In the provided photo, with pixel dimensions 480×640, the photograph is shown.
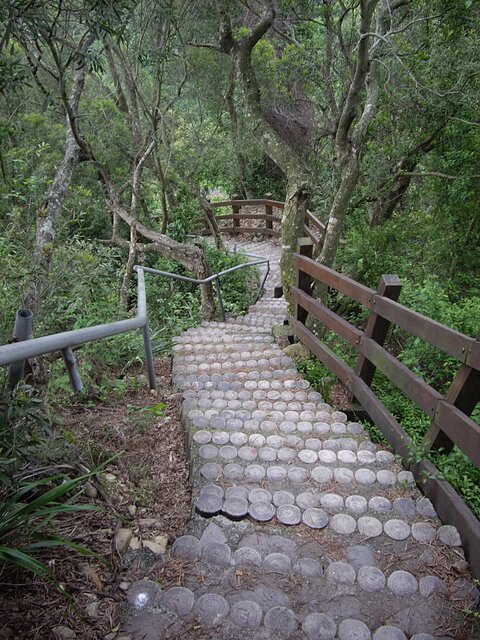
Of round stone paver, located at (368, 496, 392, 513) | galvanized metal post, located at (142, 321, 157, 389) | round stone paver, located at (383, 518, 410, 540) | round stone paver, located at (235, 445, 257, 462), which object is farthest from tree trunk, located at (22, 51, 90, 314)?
round stone paver, located at (383, 518, 410, 540)

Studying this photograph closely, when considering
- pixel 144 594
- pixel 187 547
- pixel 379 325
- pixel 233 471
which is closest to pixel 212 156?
pixel 379 325

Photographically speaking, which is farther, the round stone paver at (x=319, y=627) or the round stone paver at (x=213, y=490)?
the round stone paver at (x=213, y=490)

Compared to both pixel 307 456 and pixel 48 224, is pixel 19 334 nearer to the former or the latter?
pixel 307 456

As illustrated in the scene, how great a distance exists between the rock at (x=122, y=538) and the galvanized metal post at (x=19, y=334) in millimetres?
765

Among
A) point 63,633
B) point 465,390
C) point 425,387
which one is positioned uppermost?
point 465,390

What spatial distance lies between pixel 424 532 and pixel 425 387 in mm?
729

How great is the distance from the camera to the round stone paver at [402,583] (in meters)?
1.64

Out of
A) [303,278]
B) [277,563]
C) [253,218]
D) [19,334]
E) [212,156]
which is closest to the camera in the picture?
[19,334]

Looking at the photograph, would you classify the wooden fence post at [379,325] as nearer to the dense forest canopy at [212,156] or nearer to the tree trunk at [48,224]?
the dense forest canopy at [212,156]

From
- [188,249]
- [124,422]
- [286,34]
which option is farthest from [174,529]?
[286,34]

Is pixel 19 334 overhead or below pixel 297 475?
overhead

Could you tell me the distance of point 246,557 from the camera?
5.72ft

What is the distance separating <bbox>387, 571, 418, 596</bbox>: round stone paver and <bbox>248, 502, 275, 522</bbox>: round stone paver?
0.57m

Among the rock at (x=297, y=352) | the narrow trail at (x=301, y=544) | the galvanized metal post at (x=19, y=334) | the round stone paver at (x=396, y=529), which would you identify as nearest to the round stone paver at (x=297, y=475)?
the narrow trail at (x=301, y=544)
